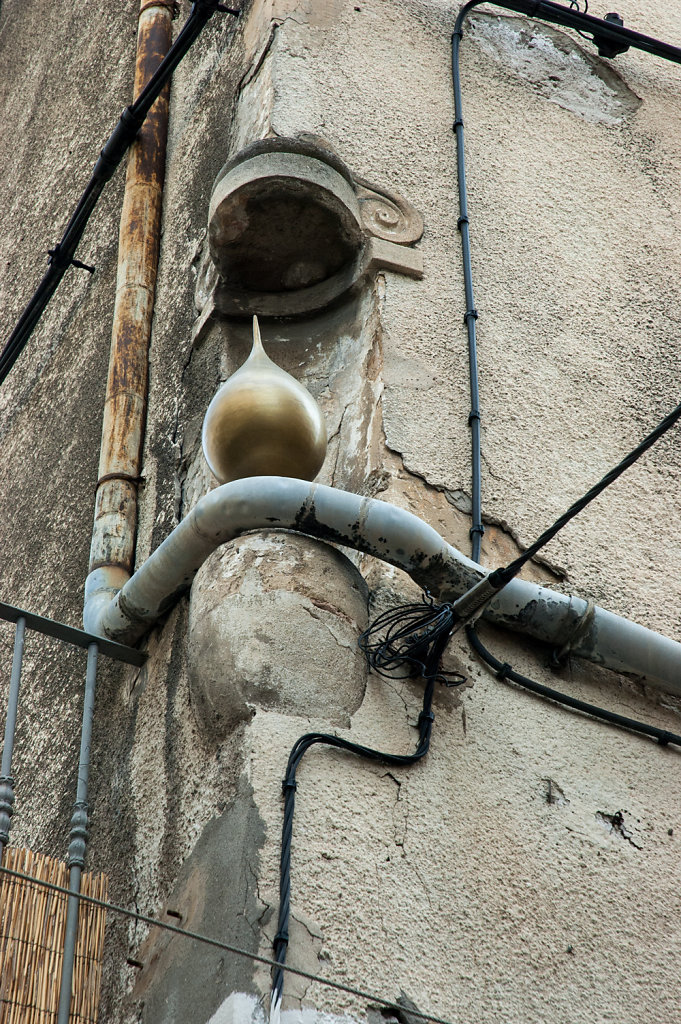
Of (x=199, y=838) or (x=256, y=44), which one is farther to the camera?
(x=256, y=44)

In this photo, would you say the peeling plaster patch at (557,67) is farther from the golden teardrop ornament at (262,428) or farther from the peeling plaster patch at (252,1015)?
the peeling plaster patch at (252,1015)

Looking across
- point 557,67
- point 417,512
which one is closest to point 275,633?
point 417,512

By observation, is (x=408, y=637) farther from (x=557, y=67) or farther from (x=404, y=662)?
(x=557, y=67)

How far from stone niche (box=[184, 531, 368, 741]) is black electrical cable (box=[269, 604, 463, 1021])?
0.05 metres

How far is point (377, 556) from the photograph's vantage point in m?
2.87

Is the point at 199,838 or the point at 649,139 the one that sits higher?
the point at 649,139

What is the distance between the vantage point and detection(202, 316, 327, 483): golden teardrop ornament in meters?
2.93

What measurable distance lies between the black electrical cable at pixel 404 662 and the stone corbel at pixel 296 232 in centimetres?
112

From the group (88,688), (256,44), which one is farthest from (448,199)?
(88,688)

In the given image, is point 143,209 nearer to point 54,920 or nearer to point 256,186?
point 256,186

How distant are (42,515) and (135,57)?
201cm

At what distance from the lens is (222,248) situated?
3707 millimetres

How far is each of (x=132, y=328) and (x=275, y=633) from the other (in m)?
1.62

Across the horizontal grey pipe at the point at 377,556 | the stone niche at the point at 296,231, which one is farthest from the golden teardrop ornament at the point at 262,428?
the stone niche at the point at 296,231
